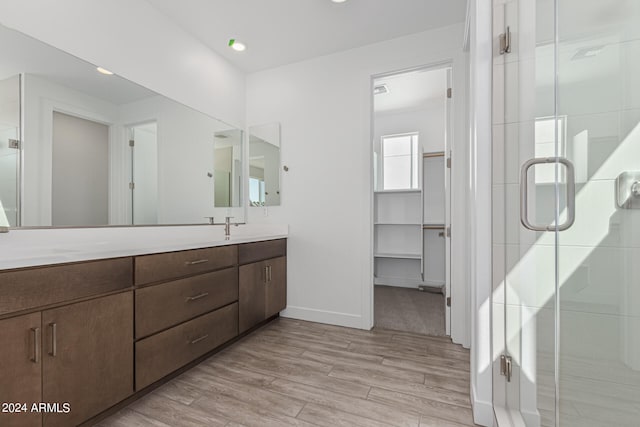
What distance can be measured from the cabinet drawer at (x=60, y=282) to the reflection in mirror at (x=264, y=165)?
1648mm

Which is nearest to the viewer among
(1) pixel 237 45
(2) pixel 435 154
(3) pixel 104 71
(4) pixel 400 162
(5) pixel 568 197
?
(5) pixel 568 197

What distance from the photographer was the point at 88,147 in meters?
1.69

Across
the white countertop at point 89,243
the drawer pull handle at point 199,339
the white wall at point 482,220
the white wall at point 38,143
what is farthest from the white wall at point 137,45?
the white wall at point 482,220

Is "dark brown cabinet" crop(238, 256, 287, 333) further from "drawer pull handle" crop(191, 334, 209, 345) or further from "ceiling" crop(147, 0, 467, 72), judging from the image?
"ceiling" crop(147, 0, 467, 72)

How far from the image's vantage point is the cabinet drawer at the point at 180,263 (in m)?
1.47

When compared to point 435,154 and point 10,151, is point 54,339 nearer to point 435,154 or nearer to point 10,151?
point 10,151

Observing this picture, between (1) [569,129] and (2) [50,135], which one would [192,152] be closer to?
(2) [50,135]

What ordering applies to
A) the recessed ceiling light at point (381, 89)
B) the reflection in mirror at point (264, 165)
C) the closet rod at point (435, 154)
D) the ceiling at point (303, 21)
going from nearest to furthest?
the ceiling at point (303, 21) < the reflection in mirror at point (264, 165) < the recessed ceiling light at point (381, 89) < the closet rod at point (435, 154)

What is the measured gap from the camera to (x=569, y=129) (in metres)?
0.86

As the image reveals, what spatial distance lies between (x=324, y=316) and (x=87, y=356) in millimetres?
1842

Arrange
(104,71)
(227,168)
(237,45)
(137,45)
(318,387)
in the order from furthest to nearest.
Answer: (227,168) < (237,45) < (137,45) < (104,71) < (318,387)

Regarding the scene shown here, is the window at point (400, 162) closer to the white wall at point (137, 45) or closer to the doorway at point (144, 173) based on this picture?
the white wall at point (137, 45)

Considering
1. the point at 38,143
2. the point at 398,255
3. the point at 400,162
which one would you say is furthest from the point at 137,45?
the point at 398,255

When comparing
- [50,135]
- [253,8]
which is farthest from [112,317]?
[253,8]
